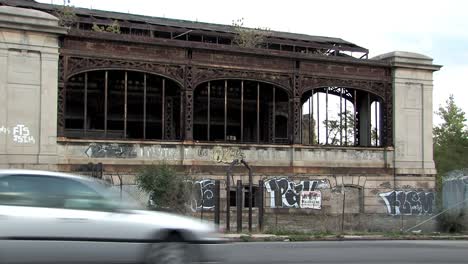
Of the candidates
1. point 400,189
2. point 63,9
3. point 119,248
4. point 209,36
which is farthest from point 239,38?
point 119,248

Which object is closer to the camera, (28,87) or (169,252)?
(169,252)

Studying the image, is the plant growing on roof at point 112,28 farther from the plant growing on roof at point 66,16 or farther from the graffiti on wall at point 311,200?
the graffiti on wall at point 311,200

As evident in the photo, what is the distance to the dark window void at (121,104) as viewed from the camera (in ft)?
107

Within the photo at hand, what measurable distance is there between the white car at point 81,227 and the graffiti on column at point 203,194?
17.9 m

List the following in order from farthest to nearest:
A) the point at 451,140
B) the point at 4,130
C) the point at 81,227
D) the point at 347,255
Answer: the point at 451,140 → the point at 4,130 → the point at 347,255 → the point at 81,227

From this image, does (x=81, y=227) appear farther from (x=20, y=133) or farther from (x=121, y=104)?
(x=121, y=104)

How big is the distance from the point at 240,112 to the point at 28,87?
46.2 feet

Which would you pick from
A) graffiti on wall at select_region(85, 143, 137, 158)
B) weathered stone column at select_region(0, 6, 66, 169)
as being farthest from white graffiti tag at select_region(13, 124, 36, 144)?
graffiti on wall at select_region(85, 143, 137, 158)

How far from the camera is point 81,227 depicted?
371 inches

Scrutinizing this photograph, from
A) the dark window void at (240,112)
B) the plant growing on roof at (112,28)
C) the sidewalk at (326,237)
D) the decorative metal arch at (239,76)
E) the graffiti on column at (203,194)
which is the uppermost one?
the plant growing on roof at (112,28)

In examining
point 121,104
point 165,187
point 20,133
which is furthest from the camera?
point 121,104

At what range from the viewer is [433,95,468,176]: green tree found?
4922 cm

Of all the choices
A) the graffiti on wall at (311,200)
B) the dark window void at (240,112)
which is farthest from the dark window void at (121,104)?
the graffiti on wall at (311,200)

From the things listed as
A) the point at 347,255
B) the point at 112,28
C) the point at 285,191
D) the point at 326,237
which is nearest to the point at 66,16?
the point at 112,28
